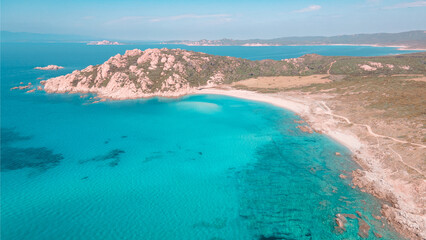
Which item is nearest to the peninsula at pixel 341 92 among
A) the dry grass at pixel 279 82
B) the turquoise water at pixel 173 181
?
the dry grass at pixel 279 82

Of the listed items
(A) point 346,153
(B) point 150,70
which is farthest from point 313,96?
(B) point 150,70

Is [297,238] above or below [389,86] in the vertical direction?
below

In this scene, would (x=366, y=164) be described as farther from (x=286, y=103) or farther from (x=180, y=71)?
(x=180, y=71)

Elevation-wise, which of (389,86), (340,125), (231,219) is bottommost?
(231,219)

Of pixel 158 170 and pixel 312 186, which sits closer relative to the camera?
pixel 312 186

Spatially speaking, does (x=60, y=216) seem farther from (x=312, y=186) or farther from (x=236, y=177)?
(x=312, y=186)

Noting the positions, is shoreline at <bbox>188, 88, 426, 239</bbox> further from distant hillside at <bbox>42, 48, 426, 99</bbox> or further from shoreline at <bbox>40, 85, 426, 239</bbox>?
distant hillside at <bbox>42, 48, 426, 99</bbox>
